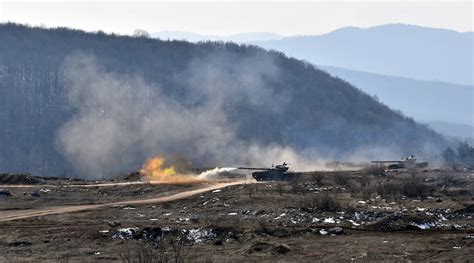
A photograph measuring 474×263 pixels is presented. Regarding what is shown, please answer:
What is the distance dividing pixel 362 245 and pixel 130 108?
155890 millimetres

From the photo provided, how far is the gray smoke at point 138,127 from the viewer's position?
157500 millimetres

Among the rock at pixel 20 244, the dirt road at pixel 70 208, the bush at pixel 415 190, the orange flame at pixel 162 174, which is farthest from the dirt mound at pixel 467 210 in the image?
the orange flame at pixel 162 174

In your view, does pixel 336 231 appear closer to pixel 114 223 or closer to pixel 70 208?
pixel 114 223

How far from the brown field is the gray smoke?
295ft

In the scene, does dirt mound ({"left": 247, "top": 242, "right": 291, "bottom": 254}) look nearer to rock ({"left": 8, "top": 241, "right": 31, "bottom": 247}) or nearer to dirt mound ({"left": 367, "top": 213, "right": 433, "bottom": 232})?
dirt mound ({"left": 367, "top": 213, "right": 433, "bottom": 232})

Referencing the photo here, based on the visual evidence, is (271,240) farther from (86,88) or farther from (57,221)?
(86,88)

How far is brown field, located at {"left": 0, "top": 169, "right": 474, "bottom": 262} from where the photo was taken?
29.6 m

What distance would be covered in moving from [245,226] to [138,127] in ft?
464

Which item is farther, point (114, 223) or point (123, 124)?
point (123, 124)

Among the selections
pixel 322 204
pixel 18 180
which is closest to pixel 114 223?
pixel 322 204

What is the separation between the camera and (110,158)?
158000mm

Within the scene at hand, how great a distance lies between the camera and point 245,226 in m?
36.0

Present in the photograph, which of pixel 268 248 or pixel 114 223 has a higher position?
pixel 114 223

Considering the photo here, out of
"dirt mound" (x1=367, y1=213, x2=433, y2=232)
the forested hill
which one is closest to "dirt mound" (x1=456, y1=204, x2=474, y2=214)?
"dirt mound" (x1=367, y1=213, x2=433, y2=232)
